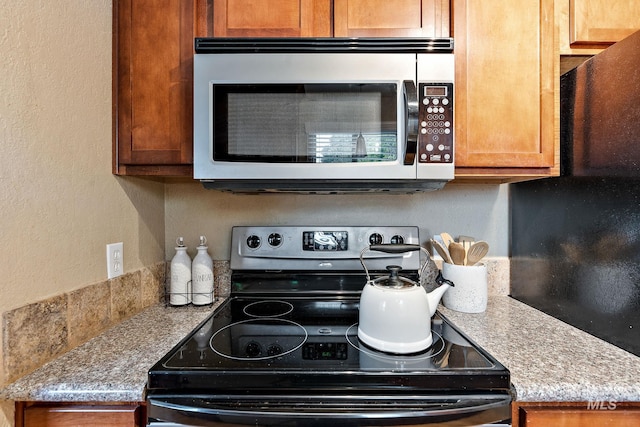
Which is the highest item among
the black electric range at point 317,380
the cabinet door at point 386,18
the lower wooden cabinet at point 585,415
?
the cabinet door at point 386,18

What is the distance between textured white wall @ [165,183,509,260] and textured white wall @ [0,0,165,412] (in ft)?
0.94

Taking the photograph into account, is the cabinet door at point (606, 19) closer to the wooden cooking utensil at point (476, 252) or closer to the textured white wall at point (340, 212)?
the textured white wall at point (340, 212)

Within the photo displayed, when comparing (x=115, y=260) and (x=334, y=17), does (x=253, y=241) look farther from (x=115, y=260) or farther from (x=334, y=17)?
(x=334, y=17)

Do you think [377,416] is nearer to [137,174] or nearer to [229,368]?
[229,368]

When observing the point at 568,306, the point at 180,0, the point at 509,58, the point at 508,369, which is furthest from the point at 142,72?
the point at 568,306

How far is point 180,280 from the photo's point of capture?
3.98ft

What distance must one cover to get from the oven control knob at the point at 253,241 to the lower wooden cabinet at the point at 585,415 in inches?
38.1

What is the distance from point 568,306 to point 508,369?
486 mm

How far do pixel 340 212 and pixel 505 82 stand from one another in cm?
73

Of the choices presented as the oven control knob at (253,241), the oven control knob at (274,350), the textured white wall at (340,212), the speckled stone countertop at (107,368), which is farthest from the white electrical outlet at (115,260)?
the oven control knob at (274,350)

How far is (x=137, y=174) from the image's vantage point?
1061mm

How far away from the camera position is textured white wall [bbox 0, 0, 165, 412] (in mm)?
727

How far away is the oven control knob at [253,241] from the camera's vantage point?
131cm

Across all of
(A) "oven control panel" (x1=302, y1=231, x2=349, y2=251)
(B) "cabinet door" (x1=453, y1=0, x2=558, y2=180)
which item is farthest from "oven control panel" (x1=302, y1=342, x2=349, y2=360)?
(B) "cabinet door" (x1=453, y1=0, x2=558, y2=180)
